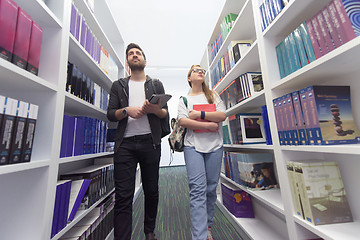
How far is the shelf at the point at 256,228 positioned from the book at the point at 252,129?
732mm

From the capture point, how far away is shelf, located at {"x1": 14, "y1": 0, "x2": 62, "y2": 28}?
2.20ft

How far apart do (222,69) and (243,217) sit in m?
1.66

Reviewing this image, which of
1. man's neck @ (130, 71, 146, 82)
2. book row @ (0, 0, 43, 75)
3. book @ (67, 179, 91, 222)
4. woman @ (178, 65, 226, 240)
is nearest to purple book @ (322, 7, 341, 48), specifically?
woman @ (178, 65, 226, 240)

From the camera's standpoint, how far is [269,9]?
99cm

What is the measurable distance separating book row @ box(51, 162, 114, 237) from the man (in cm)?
21

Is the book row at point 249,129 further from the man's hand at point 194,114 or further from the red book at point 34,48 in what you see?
the red book at point 34,48

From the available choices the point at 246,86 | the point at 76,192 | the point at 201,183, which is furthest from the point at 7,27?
the point at 246,86

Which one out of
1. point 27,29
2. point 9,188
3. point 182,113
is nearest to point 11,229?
point 9,188

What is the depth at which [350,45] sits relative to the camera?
54 centimetres

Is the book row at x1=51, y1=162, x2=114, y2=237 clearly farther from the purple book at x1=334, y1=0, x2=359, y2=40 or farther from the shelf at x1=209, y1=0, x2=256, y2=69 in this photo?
the shelf at x1=209, y1=0, x2=256, y2=69

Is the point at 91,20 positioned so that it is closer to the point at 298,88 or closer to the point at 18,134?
the point at 18,134

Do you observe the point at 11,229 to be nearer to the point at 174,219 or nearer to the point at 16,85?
the point at 16,85

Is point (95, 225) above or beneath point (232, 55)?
beneath

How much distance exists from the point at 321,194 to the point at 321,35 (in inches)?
30.1
